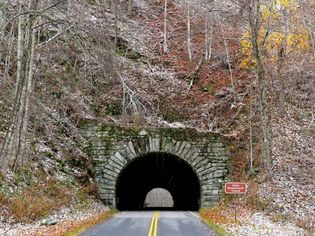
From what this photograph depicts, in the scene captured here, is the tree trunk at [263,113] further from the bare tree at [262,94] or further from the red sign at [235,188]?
the red sign at [235,188]

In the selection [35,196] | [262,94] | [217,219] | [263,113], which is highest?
[262,94]

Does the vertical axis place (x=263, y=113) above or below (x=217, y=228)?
above

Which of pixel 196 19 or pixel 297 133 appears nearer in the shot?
pixel 297 133

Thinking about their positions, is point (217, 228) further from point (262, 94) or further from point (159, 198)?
point (159, 198)

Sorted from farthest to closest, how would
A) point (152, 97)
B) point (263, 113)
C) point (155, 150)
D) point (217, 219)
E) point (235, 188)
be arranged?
point (152, 97), point (155, 150), point (263, 113), point (217, 219), point (235, 188)

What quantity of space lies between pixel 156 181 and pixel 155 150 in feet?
38.3

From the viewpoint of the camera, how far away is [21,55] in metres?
14.8

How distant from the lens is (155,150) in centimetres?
2072

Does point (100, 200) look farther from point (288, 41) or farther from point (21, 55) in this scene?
point (288, 41)

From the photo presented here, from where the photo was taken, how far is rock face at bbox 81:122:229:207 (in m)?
20.4

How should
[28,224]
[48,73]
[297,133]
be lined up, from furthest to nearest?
[48,73] < [297,133] < [28,224]

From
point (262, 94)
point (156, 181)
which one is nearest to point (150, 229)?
point (262, 94)

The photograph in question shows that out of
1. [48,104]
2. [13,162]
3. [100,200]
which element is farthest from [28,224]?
[48,104]

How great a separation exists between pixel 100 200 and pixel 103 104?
655 cm
